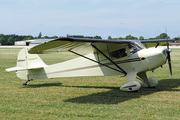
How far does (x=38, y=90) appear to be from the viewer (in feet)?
32.5

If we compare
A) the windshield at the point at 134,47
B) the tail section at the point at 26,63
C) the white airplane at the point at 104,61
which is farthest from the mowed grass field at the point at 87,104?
the windshield at the point at 134,47

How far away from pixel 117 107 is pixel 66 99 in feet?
6.88

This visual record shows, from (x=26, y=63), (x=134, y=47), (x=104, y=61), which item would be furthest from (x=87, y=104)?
(x=26, y=63)

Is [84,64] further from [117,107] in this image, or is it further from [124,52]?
[117,107]

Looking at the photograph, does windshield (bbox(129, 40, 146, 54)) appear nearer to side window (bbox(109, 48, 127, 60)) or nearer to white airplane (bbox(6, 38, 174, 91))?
white airplane (bbox(6, 38, 174, 91))

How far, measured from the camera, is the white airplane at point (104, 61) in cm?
873

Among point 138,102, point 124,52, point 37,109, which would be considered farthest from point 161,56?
point 37,109

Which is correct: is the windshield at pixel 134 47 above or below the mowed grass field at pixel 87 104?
above

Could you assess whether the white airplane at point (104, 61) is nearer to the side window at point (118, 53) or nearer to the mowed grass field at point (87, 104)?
the side window at point (118, 53)

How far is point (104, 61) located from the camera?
32.8ft

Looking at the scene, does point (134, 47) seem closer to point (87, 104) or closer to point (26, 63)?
point (87, 104)

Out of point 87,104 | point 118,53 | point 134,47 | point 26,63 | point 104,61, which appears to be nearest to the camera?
point 87,104

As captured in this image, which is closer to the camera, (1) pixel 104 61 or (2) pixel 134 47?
(2) pixel 134 47

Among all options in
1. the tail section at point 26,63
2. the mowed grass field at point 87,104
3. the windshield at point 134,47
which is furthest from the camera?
the tail section at point 26,63
